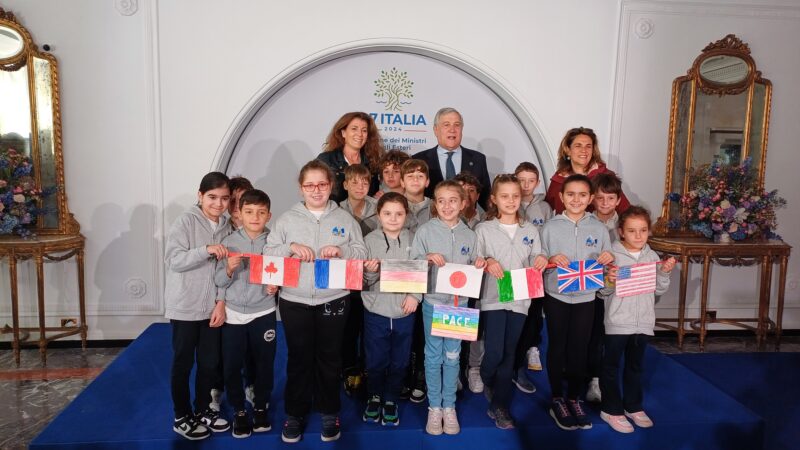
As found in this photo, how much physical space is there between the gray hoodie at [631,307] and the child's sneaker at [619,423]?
1.58 feet

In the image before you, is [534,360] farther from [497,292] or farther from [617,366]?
[497,292]

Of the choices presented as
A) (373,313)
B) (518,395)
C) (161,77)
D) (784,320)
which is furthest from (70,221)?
(784,320)

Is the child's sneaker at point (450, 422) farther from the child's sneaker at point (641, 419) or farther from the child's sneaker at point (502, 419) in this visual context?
the child's sneaker at point (641, 419)

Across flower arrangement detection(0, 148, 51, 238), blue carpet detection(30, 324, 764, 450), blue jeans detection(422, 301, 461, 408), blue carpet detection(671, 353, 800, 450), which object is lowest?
blue carpet detection(671, 353, 800, 450)

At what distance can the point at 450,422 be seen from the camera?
269 centimetres

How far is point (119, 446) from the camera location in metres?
2.56

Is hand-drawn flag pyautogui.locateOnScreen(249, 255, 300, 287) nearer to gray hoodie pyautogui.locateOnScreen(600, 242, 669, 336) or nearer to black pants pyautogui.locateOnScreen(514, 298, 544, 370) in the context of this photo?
black pants pyautogui.locateOnScreen(514, 298, 544, 370)

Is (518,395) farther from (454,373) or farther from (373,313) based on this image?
(373,313)

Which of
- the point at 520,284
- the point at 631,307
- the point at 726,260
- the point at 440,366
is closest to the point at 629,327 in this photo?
the point at 631,307

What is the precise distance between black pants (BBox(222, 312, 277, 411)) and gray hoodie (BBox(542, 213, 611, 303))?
155 cm

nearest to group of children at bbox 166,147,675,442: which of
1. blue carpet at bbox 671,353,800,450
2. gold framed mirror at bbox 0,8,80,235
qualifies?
blue carpet at bbox 671,353,800,450

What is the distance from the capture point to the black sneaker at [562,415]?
274cm

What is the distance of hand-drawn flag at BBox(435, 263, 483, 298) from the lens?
263 cm

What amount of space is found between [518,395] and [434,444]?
72cm
